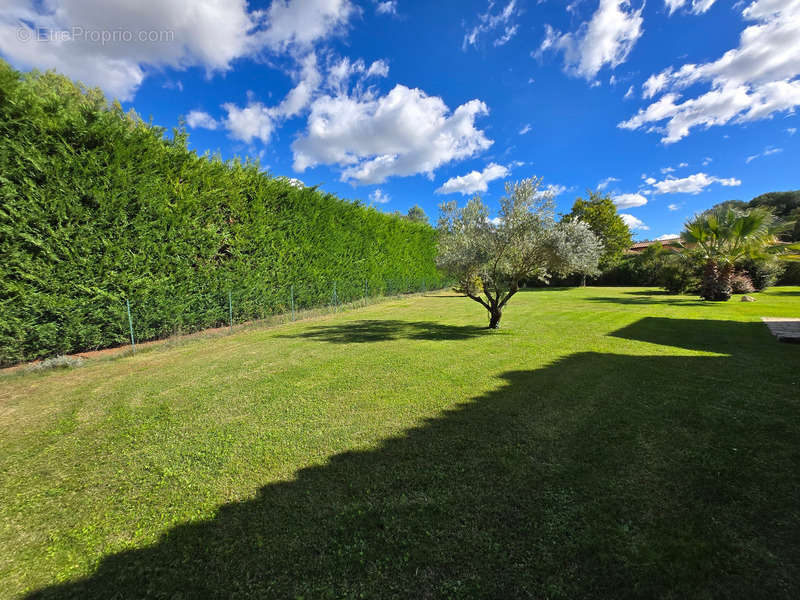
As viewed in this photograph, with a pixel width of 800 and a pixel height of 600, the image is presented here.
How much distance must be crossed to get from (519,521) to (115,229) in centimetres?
943

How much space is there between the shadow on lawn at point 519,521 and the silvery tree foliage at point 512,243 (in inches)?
201

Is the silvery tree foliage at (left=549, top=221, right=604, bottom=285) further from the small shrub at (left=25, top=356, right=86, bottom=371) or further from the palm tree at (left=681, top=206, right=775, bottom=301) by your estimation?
the palm tree at (left=681, top=206, right=775, bottom=301)

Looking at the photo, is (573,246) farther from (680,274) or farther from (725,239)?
(680,274)

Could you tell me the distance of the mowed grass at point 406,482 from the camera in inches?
75.9

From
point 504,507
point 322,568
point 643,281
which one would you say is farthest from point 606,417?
point 643,281

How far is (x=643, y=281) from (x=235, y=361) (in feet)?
111

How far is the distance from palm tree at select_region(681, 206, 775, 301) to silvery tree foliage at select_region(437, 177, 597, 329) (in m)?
12.2

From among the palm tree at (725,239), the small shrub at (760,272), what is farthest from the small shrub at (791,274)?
the palm tree at (725,239)

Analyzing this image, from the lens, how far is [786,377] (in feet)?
16.3

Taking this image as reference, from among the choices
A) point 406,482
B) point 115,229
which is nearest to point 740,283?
point 406,482

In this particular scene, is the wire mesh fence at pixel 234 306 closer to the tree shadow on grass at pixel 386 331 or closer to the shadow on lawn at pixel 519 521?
the tree shadow on grass at pixel 386 331

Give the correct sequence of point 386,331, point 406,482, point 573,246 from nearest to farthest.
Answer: point 406,482, point 573,246, point 386,331

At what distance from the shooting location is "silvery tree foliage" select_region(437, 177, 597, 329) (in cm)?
807

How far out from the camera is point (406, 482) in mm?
2730
